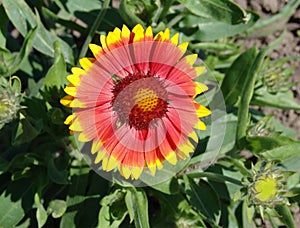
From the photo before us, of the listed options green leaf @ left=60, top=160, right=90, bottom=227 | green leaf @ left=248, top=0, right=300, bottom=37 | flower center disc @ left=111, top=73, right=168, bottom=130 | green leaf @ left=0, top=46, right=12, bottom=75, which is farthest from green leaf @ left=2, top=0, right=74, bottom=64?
green leaf @ left=248, top=0, right=300, bottom=37

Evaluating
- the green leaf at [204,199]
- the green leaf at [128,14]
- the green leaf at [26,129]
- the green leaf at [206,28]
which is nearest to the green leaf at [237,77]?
the green leaf at [206,28]

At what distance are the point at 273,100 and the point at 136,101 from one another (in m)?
1.16

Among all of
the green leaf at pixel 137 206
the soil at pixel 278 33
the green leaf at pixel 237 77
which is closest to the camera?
the green leaf at pixel 137 206

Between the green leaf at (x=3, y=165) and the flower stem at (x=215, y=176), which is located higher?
the flower stem at (x=215, y=176)

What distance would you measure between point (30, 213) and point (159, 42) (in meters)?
1.27

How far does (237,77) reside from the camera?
2.45m

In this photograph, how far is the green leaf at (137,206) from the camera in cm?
200

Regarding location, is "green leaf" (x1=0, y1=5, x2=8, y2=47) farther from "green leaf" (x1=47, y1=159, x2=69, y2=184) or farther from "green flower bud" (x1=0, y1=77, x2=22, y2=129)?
"green leaf" (x1=47, y1=159, x2=69, y2=184)

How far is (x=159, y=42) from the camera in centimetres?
171

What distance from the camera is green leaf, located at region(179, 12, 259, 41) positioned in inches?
104

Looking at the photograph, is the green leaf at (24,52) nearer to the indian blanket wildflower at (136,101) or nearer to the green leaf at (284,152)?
the indian blanket wildflower at (136,101)

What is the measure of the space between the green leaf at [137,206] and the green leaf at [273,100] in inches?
33.4

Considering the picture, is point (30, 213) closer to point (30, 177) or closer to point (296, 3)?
point (30, 177)

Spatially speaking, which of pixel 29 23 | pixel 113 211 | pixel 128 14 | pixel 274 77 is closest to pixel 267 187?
pixel 113 211
